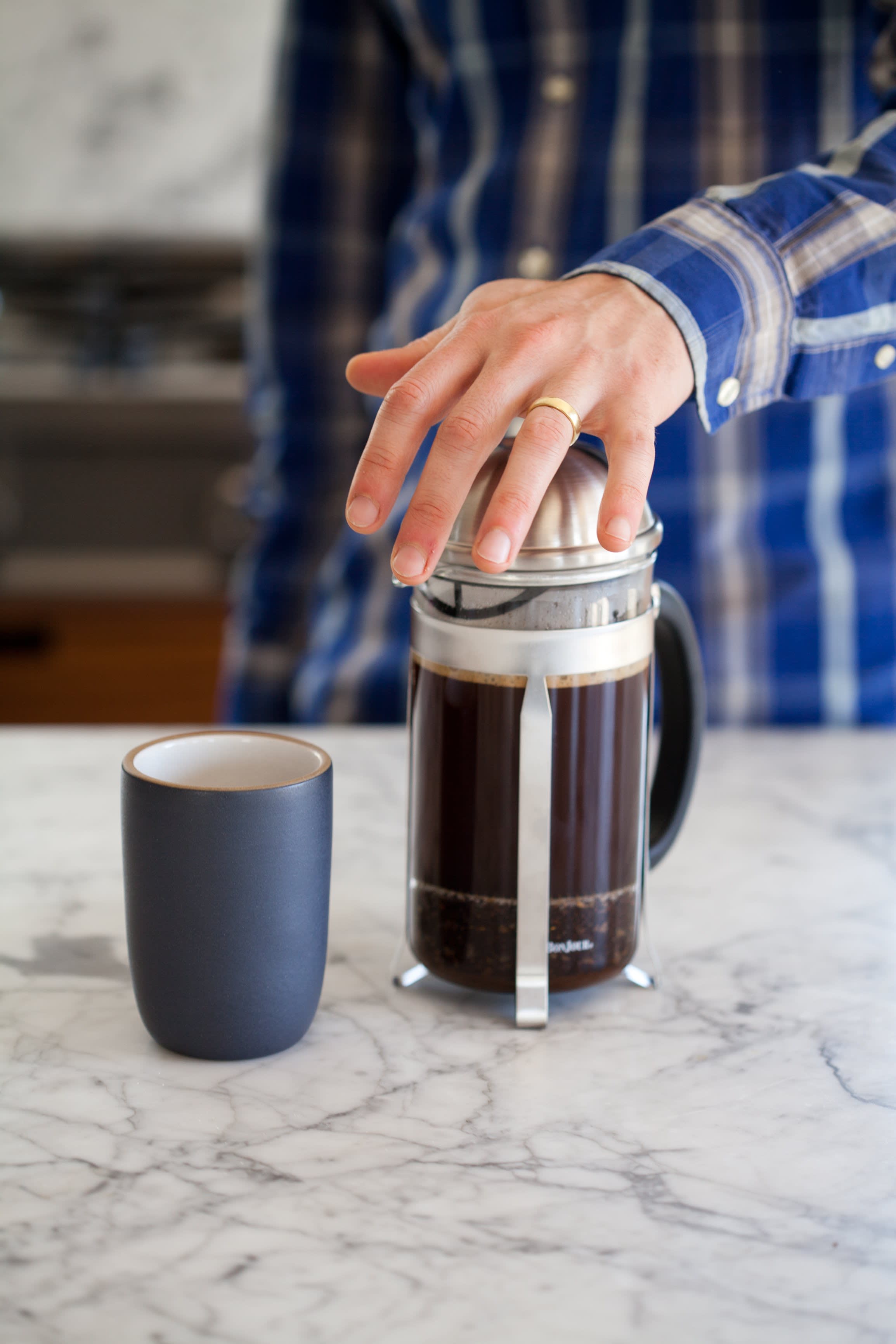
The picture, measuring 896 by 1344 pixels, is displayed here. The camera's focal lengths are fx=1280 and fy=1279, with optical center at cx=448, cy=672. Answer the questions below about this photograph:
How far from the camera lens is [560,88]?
1232 millimetres

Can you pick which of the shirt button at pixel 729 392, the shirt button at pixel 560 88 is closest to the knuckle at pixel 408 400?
Result: the shirt button at pixel 729 392

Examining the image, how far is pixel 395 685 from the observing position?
1330 millimetres

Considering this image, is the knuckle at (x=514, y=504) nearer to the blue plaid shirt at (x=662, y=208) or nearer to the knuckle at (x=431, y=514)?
the knuckle at (x=431, y=514)

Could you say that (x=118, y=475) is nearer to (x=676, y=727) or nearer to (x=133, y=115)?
(x=133, y=115)

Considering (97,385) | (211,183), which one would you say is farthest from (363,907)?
(211,183)

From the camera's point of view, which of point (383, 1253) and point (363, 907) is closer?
point (383, 1253)

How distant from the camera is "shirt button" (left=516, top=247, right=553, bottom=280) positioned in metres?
1.24

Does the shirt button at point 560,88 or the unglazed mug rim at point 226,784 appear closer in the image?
the unglazed mug rim at point 226,784

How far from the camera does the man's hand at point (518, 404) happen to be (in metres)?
0.58

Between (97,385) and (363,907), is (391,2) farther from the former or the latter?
(97,385)

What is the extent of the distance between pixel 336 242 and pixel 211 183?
6.08 ft

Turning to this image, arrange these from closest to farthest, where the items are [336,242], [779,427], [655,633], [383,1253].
A: [383,1253]
[655,633]
[779,427]
[336,242]

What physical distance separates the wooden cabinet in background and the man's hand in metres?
2.53

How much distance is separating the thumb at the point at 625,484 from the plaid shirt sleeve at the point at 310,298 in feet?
3.01
